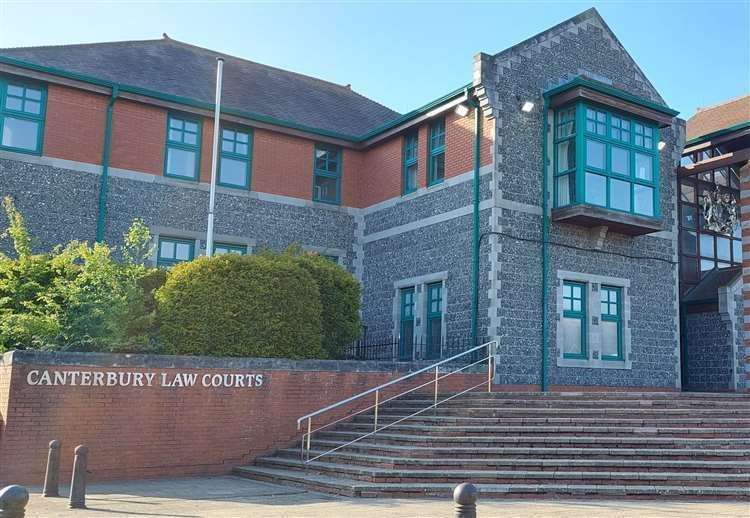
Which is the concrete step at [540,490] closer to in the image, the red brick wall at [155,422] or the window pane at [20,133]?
the red brick wall at [155,422]

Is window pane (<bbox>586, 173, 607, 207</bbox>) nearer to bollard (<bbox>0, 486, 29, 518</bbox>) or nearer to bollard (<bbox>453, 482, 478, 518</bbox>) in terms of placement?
bollard (<bbox>453, 482, 478, 518</bbox>)

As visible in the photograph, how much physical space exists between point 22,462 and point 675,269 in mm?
15077

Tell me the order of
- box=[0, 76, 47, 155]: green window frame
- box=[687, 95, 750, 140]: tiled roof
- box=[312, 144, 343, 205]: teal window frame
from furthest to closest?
box=[687, 95, 750, 140]: tiled roof → box=[312, 144, 343, 205]: teal window frame → box=[0, 76, 47, 155]: green window frame

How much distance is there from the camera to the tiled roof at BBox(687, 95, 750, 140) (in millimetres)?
23109

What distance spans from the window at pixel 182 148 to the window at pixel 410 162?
5151 millimetres

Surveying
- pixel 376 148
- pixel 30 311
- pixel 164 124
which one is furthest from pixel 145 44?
pixel 30 311

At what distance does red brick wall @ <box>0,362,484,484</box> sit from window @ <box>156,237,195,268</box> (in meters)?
6.31

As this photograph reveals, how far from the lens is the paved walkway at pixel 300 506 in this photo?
934 centimetres

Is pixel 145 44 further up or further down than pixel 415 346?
further up

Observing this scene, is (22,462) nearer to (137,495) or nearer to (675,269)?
(137,495)

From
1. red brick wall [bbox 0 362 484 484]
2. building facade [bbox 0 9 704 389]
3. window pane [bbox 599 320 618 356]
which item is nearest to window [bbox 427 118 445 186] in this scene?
building facade [bbox 0 9 704 389]

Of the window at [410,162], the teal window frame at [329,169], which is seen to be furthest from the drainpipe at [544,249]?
the teal window frame at [329,169]

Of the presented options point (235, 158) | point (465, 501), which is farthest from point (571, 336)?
point (465, 501)

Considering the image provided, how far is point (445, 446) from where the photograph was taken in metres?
12.6
